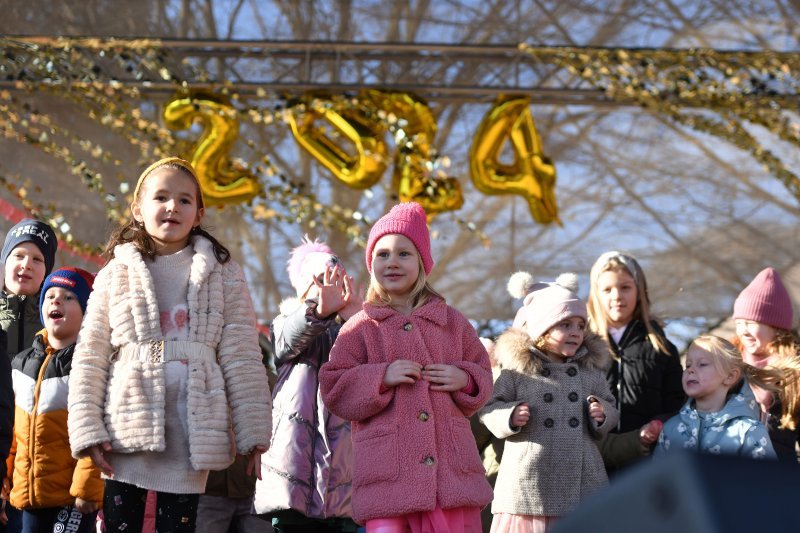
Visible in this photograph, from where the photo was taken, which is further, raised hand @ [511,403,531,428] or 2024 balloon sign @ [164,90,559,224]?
2024 balloon sign @ [164,90,559,224]

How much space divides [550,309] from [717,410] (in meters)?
0.65

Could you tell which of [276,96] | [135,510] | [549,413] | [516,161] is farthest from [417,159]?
[135,510]

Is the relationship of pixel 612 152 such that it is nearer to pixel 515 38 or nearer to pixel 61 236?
pixel 515 38

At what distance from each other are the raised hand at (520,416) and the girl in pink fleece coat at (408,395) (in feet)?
1.43

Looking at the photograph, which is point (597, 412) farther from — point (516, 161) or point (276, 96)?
point (276, 96)

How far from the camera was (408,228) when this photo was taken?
355 centimetres

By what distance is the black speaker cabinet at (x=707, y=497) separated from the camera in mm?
992

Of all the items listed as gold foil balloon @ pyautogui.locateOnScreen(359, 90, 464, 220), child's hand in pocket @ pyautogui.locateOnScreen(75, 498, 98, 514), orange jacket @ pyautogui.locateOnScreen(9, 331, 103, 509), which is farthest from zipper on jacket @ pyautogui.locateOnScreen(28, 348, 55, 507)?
gold foil balloon @ pyautogui.locateOnScreen(359, 90, 464, 220)

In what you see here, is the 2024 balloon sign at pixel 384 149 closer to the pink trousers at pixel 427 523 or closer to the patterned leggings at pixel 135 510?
the pink trousers at pixel 427 523

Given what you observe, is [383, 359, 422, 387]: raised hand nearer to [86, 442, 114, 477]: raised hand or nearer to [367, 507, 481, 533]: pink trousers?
[367, 507, 481, 533]: pink trousers

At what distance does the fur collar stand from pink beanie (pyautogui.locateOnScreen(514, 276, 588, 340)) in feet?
0.16

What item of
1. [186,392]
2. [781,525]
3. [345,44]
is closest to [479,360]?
[186,392]

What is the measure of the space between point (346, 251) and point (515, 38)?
2015 mm

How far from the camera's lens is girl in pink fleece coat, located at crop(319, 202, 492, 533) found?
3236 mm
